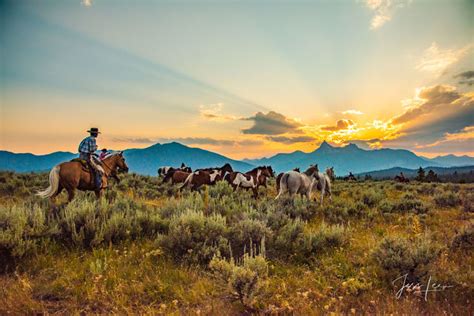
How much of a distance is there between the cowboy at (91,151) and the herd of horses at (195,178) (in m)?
0.16

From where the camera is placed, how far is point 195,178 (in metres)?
17.4

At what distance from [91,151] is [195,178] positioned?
8.04 meters

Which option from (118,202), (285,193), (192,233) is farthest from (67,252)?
(285,193)

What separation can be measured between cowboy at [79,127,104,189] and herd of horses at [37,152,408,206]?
157 millimetres

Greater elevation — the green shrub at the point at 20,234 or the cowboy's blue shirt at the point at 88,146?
the cowboy's blue shirt at the point at 88,146

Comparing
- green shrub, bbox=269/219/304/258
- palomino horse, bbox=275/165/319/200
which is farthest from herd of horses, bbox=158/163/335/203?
green shrub, bbox=269/219/304/258

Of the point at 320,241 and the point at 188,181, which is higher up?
the point at 188,181

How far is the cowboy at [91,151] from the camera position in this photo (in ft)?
32.4

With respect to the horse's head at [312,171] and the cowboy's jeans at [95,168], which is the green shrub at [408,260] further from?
the cowboy's jeans at [95,168]

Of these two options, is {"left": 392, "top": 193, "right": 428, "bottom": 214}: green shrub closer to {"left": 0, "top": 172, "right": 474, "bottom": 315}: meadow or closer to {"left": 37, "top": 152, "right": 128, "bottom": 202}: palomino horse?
{"left": 0, "top": 172, "right": 474, "bottom": 315}: meadow

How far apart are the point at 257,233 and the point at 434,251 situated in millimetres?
3215

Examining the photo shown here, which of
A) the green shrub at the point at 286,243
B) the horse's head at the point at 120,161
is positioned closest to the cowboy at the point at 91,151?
the horse's head at the point at 120,161

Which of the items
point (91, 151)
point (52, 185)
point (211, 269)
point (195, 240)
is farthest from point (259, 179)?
point (211, 269)
